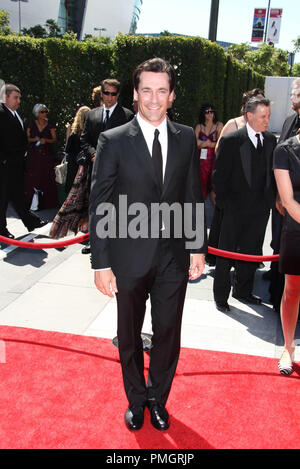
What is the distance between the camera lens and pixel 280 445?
106 inches

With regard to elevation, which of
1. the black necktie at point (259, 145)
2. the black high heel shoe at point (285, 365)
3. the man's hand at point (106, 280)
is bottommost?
the black high heel shoe at point (285, 365)

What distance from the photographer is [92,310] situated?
178 inches

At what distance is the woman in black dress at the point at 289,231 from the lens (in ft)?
10.2

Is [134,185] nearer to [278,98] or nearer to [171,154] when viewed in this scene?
[171,154]

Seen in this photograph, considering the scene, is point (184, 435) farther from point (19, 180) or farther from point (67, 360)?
point (19, 180)

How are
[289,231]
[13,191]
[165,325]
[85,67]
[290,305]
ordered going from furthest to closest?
[85,67]
[13,191]
[290,305]
[289,231]
[165,325]

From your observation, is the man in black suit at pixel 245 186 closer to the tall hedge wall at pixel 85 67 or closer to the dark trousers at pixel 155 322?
the dark trousers at pixel 155 322

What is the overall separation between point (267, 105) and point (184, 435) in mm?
2928

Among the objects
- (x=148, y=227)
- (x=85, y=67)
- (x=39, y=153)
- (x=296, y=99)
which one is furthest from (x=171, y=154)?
(x=85, y=67)

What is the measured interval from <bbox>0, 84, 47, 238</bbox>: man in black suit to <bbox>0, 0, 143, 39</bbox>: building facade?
6758cm

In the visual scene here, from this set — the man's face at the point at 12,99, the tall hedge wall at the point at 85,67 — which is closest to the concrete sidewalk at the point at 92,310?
the man's face at the point at 12,99

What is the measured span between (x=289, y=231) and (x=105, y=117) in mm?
2961

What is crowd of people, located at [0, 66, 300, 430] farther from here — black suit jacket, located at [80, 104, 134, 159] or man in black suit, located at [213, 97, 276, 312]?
black suit jacket, located at [80, 104, 134, 159]
